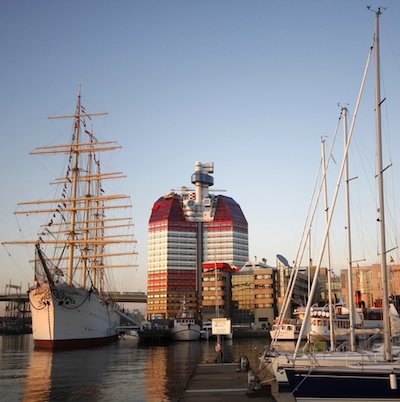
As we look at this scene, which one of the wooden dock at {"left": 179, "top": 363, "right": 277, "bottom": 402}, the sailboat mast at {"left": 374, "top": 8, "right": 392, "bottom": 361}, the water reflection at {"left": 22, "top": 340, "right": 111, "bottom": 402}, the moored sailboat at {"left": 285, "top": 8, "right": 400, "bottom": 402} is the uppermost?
the sailboat mast at {"left": 374, "top": 8, "right": 392, "bottom": 361}

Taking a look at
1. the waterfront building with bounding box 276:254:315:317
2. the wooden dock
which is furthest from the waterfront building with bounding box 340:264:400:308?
the wooden dock

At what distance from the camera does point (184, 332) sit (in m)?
103

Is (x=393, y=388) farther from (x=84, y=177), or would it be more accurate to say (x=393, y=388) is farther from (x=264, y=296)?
(x=264, y=296)

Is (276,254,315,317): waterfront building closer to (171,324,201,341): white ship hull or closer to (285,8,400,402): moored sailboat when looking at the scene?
(171,324,201,341): white ship hull

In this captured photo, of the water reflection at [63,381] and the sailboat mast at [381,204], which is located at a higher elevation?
the sailboat mast at [381,204]

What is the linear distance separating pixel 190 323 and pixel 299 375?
3426 inches

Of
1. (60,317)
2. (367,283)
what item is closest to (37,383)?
(60,317)

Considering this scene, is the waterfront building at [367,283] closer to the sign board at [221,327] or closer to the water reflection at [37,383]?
the sign board at [221,327]

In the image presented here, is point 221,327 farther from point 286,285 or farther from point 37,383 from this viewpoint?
point 286,285

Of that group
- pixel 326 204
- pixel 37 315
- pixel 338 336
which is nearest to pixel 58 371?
pixel 326 204

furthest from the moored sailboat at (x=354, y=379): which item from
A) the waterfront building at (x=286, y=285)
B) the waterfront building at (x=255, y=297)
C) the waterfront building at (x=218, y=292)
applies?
the waterfront building at (x=218, y=292)

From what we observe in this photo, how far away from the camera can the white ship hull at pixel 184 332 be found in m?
103

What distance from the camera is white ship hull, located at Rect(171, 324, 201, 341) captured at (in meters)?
103

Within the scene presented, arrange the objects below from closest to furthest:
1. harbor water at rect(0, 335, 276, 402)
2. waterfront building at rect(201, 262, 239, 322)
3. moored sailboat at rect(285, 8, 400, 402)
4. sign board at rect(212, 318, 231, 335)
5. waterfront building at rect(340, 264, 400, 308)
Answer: moored sailboat at rect(285, 8, 400, 402) < harbor water at rect(0, 335, 276, 402) < sign board at rect(212, 318, 231, 335) < waterfront building at rect(340, 264, 400, 308) < waterfront building at rect(201, 262, 239, 322)
